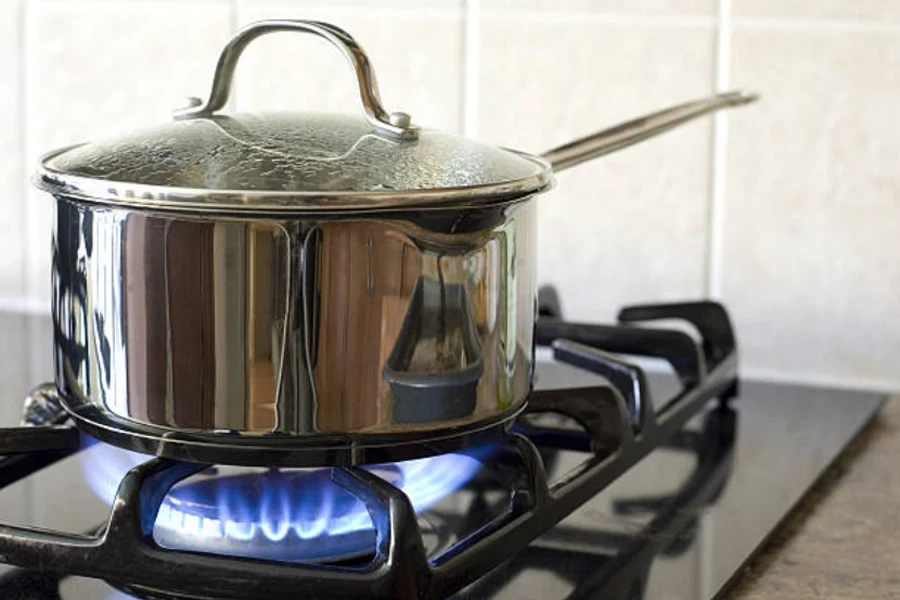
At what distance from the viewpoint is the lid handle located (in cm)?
62

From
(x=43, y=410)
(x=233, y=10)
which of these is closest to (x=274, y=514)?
(x=43, y=410)

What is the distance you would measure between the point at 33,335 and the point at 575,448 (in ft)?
1.68

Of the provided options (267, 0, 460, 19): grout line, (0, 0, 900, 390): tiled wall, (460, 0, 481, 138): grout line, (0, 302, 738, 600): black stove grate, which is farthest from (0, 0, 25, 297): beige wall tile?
(0, 302, 738, 600): black stove grate

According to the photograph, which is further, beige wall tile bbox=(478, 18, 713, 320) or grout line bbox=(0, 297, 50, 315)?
grout line bbox=(0, 297, 50, 315)

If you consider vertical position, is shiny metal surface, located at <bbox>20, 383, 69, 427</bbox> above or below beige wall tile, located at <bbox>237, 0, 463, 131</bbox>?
below

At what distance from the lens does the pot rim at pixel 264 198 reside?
0.55 m

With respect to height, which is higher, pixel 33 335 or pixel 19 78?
pixel 19 78

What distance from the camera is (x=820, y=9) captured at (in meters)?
0.96

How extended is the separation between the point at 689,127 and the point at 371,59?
0.25m

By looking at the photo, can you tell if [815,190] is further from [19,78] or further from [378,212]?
[19,78]

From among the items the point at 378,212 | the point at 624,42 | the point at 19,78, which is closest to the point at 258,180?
the point at 378,212

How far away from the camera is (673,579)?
0.64 m

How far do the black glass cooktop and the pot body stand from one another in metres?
0.07

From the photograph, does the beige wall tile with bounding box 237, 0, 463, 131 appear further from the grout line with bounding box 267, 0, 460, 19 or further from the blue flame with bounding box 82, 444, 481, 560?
the blue flame with bounding box 82, 444, 481, 560
